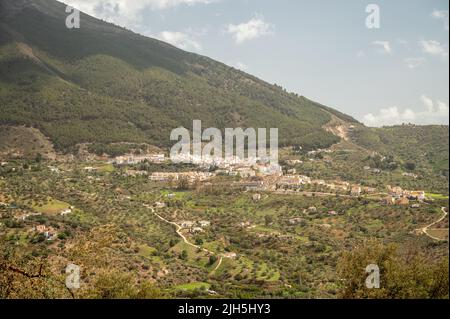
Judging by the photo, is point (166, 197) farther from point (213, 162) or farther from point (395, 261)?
point (395, 261)

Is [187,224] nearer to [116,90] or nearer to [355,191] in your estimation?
[355,191]

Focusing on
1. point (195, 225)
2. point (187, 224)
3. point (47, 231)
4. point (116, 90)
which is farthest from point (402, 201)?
point (116, 90)

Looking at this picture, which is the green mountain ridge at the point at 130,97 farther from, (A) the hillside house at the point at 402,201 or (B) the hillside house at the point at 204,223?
(A) the hillside house at the point at 402,201

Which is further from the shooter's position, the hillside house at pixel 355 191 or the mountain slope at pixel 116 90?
the mountain slope at pixel 116 90

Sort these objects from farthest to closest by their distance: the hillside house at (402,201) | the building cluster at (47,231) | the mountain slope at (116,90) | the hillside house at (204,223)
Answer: the mountain slope at (116,90) → the hillside house at (402,201) → the hillside house at (204,223) → the building cluster at (47,231)

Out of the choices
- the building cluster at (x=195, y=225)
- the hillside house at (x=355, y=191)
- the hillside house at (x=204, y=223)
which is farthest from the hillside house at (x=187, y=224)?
the hillside house at (x=355, y=191)

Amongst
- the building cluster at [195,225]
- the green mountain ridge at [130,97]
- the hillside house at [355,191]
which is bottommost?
the building cluster at [195,225]

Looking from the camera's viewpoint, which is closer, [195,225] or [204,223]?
[195,225]

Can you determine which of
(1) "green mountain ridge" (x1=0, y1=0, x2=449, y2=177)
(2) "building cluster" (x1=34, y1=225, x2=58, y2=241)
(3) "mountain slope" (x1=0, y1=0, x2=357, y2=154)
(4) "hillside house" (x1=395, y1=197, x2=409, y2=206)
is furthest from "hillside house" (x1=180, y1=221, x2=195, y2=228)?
(3) "mountain slope" (x1=0, y1=0, x2=357, y2=154)

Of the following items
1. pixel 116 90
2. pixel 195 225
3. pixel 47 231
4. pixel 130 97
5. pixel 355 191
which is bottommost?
pixel 195 225
